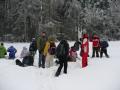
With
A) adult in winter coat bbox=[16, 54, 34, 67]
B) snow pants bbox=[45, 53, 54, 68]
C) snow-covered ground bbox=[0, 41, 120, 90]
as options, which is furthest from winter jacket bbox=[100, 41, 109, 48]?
adult in winter coat bbox=[16, 54, 34, 67]

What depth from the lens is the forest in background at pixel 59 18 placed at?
150 feet

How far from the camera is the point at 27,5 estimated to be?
45.9 metres

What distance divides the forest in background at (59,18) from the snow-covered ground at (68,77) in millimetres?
24400

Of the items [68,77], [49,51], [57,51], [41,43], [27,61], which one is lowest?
[68,77]

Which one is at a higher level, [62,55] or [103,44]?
[103,44]

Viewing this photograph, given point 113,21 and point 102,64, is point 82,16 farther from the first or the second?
point 102,64

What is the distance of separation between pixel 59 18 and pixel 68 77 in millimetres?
31540

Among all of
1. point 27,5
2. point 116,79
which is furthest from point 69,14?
point 116,79

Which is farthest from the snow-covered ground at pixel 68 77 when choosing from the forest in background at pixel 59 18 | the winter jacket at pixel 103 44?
the forest in background at pixel 59 18

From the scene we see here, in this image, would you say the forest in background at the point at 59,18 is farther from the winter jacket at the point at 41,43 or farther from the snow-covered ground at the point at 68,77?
the snow-covered ground at the point at 68,77

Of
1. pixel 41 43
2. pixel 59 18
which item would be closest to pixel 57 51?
pixel 41 43

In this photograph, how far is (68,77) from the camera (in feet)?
57.5

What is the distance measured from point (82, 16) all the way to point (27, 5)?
734cm

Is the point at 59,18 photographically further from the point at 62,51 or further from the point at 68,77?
the point at 68,77
